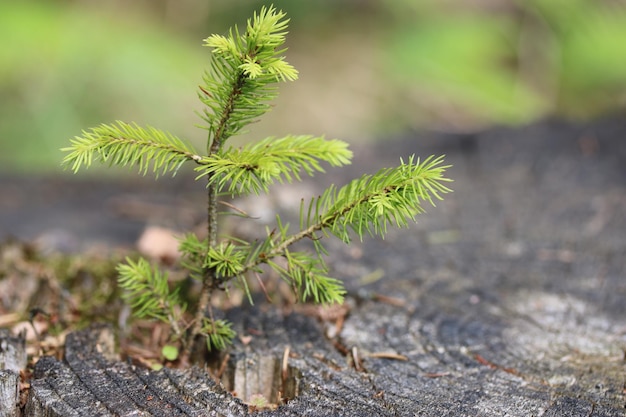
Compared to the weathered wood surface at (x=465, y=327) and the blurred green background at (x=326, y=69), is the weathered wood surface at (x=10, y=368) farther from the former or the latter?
the blurred green background at (x=326, y=69)

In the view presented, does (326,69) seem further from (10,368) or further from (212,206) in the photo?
(10,368)

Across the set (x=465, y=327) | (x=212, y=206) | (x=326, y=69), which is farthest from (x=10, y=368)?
(x=326, y=69)

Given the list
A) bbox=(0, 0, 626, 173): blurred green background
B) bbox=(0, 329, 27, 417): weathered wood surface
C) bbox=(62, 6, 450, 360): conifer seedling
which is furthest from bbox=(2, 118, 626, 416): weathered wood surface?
bbox=(0, 0, 626, 173): blurred green background

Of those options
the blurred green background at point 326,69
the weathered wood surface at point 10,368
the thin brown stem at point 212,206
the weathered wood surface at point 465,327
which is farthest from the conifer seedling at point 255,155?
the blurred green background at point 326,69

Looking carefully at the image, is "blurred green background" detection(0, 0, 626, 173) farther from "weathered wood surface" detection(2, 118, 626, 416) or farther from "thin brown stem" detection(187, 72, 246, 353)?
"thin brown stem" detection(187, 72, 246, 353)

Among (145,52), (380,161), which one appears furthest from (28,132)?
(380,161)
